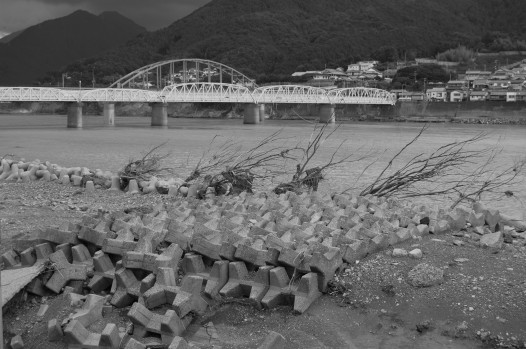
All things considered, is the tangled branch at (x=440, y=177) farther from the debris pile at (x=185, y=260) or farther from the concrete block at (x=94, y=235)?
the concrete block at (x=94, y=235)

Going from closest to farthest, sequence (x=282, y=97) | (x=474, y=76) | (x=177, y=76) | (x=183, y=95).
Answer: (x=183, y=95)
(x=282, y=97)
(x=474, y=76)
(x=177, y=76)

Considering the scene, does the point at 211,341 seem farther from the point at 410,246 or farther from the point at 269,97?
the point at 269,97

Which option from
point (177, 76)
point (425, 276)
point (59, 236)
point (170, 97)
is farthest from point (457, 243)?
point (177, 76)

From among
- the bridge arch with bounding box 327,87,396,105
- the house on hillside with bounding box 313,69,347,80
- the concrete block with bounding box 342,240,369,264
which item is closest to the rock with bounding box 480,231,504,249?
the concrete block with bounding box 342,240,369,264

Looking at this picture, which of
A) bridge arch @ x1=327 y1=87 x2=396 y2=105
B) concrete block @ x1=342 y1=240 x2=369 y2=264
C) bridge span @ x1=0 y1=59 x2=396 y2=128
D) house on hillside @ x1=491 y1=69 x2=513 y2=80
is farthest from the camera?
house on hillside @ x1=491 y1=69 x2=513 y2=80

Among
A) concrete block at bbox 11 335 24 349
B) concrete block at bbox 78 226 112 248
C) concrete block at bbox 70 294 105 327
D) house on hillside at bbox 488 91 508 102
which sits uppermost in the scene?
house on hillside at bbox 488 91 508 102

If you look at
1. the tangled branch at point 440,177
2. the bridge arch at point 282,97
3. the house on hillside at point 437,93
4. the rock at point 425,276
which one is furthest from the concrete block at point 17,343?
the house on hillside at point 437,93

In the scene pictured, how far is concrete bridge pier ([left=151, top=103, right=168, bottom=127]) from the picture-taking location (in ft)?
264

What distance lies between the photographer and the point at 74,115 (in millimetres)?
71625

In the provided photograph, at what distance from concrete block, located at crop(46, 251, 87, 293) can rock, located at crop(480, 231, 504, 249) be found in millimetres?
3578

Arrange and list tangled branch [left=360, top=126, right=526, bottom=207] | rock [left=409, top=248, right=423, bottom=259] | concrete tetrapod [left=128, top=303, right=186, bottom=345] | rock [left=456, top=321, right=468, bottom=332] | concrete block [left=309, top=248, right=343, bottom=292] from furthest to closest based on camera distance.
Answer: tangled branch [left=360, top=126, right=526, bottom=207], rock [left=409, top=248, right=423, bottom=259], concrete block [left=309, top=248, right=343, bottom=292], rock [left=456, top=321, right=468, bottom=332], concrete tetrapod [left=128, top=303, right=186, bottom=345]

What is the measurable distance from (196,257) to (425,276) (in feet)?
5.99

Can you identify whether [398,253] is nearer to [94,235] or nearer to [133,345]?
[133,345]

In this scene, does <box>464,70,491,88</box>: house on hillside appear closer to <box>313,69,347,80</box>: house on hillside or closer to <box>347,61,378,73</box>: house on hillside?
<box>313,69,347,80</box>: house on hillside
